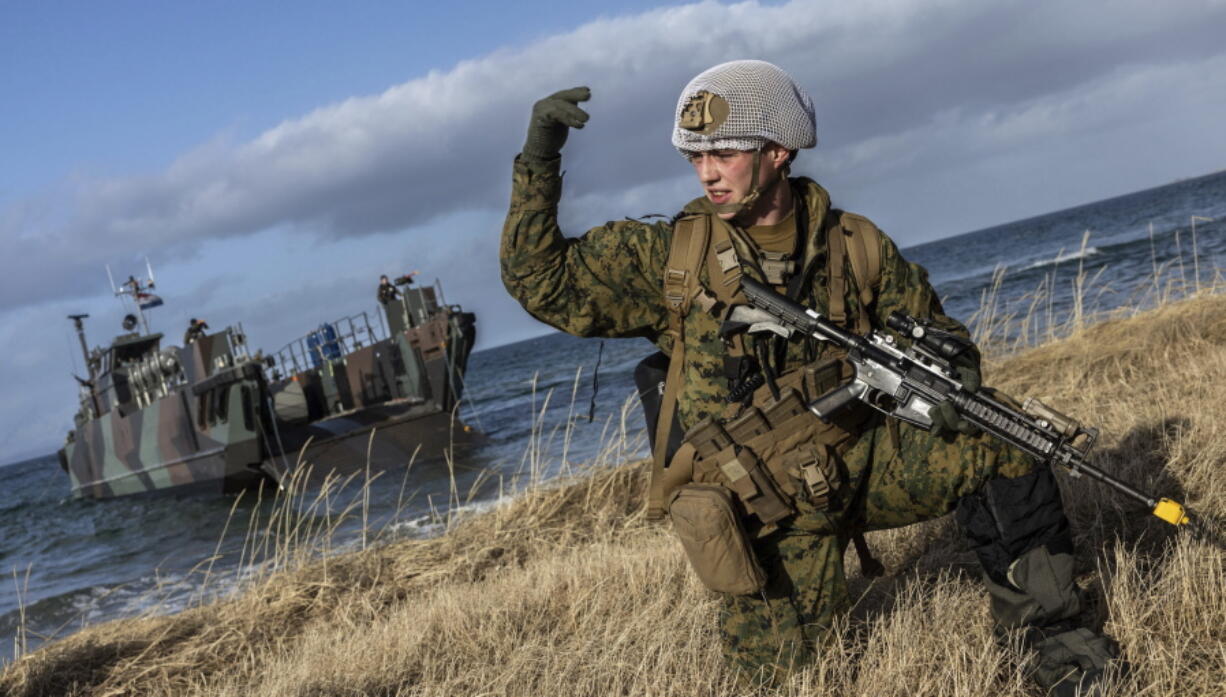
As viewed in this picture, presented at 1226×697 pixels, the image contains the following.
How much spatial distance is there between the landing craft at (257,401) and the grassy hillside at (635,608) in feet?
38.7

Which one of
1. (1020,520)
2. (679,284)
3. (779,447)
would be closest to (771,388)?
(779,447)

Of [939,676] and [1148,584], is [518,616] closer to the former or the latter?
[939,676]

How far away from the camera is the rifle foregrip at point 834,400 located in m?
3.02

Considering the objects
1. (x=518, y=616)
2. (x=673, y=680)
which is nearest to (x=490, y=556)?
(x=518, y=616)

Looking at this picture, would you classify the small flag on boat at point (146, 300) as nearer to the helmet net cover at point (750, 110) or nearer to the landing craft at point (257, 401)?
the landing craft at point (257, 401)

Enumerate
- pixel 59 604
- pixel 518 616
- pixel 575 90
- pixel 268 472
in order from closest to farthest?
pixel 575 90, pixel 518 616, pixel 59 604, pixel 268 472

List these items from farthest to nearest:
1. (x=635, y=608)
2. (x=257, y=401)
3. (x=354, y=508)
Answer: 1. (x=257, y=401)
2. (x=354, y=508)
3. (x=635, y=608)

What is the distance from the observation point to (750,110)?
302 cm

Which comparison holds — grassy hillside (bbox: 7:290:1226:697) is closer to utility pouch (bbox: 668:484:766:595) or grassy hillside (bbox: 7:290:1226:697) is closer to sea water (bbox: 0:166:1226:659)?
utility pouch (bbox: 668:484:766:595)

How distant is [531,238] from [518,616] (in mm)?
2080

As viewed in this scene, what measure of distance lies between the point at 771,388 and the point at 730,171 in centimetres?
66

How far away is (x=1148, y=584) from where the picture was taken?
3305mm

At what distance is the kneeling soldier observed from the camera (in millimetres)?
3008

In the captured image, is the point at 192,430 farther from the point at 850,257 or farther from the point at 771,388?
the point at 850,257
